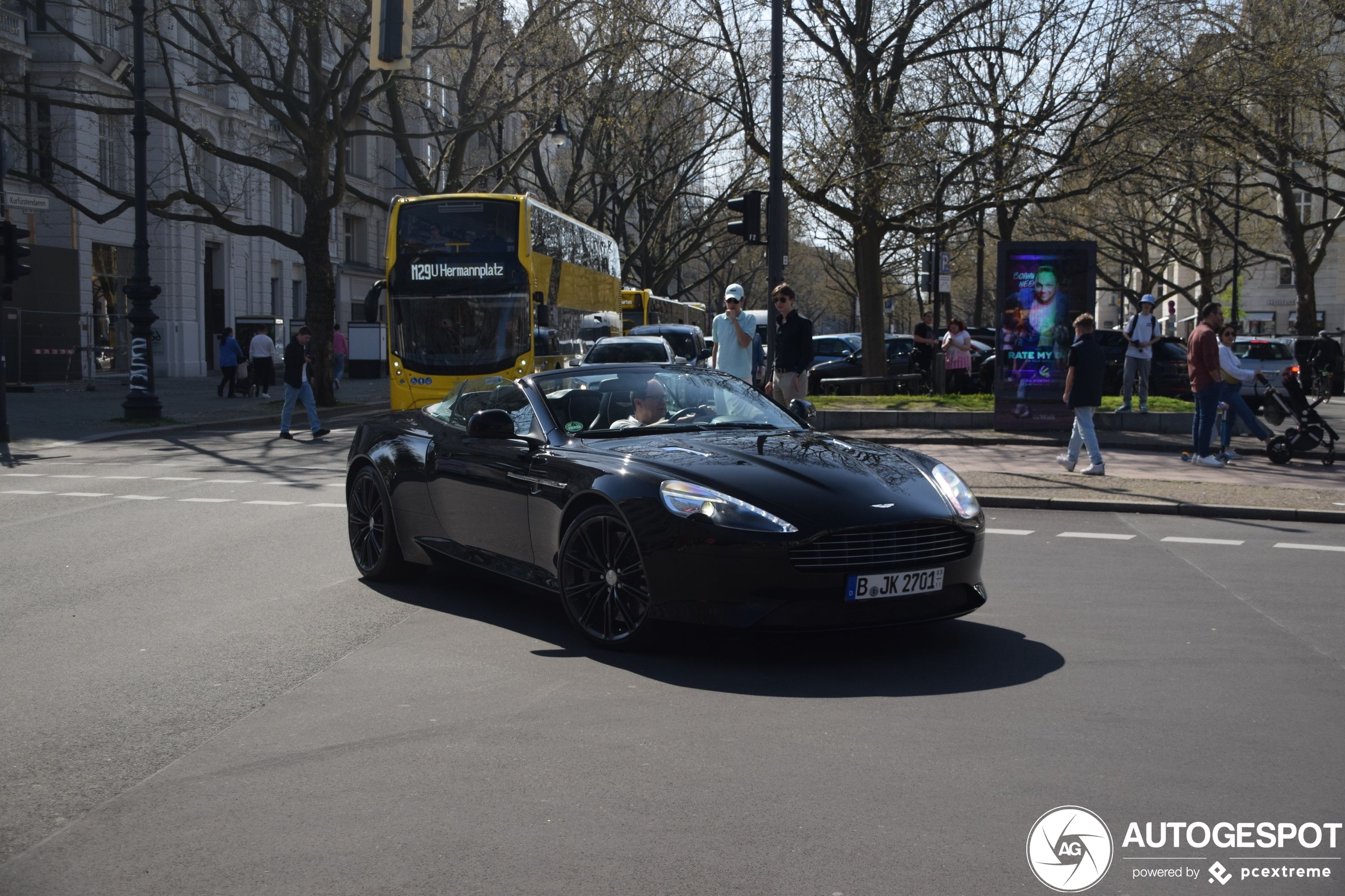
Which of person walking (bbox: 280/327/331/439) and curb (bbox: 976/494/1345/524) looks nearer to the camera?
curb (bbox: 976/494/1345/524)

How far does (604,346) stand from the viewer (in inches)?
982

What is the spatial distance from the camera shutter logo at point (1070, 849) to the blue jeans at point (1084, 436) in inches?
421

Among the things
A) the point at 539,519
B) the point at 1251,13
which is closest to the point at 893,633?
the point at 539,519

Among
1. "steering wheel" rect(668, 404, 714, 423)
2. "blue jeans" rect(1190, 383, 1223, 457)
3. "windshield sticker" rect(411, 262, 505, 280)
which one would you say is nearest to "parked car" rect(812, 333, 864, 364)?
"windshield sticker" rect(411, 262, 505, 280)

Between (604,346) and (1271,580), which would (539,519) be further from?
(604,346)

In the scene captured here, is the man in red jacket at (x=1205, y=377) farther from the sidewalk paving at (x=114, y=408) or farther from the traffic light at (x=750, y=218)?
the sidewalk paving at (x=114, y=408)

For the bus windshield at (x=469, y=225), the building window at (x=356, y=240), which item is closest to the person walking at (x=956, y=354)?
the bus windshield at (x=469, y=225)

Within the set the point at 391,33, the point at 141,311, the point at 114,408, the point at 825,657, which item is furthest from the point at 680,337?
the point at 825,657

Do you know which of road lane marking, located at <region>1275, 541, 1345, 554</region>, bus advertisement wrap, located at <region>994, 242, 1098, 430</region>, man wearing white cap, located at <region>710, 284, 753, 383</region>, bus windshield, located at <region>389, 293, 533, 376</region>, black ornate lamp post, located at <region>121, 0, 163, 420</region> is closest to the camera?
road lane marking, located at <region>1275, 541, 1345, 554</region>

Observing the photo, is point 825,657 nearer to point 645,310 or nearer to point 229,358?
point 229,358

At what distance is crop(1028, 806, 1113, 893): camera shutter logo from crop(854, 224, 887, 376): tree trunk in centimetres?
2162

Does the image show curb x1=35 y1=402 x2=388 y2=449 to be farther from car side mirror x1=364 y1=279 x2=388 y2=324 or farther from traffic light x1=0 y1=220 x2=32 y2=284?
car side mirror x1=364 y1=279 x2=388 y2=324

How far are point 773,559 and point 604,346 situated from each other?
760 inches

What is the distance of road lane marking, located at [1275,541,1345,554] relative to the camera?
10.1 m
